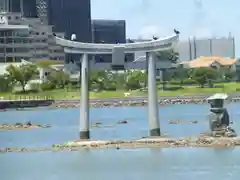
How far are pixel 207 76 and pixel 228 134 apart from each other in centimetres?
12936

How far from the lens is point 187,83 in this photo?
180 meters

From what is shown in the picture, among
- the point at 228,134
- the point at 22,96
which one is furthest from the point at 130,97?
the point at 228,134

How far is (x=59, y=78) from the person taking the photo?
170625 mm

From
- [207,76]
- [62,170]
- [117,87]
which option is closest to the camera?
[62,170]

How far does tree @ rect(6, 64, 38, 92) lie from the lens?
16250cm

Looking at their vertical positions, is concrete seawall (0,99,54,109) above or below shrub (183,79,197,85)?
below

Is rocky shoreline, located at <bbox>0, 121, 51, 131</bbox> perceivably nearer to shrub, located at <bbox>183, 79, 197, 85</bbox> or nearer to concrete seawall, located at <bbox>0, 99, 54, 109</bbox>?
concrete seawall, located at <bbox>0, 99, 54, 109</bbox>

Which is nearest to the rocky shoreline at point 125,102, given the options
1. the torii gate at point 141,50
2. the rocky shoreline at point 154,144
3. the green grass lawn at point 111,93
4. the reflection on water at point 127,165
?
the green grass lawn at point 111,93

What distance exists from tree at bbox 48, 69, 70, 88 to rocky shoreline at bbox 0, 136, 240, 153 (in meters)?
118

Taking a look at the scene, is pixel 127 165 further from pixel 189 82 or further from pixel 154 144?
pixel 189 82

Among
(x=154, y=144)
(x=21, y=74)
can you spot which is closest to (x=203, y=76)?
(x=21, y=74)

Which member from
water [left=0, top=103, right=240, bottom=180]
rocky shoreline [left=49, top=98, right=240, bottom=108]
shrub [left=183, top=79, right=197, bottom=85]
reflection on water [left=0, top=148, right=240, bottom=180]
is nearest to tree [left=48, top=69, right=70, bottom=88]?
rocky shoreline [left=49, top=98, right=240, bottom=108]

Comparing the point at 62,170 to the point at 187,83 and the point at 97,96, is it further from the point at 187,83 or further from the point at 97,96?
the point at 187,83

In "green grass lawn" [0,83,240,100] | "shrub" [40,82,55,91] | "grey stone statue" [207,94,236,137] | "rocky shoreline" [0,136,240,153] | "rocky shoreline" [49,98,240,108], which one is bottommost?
"rocky shoreline" [0,136,240,153]
